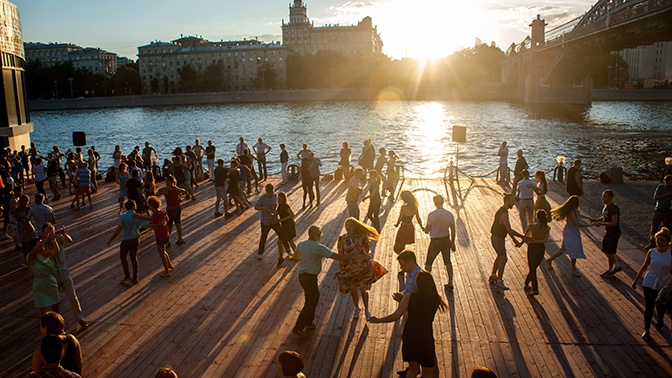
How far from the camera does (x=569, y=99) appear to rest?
102938mm

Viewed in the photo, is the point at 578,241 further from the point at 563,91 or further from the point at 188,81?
the point at 188,81

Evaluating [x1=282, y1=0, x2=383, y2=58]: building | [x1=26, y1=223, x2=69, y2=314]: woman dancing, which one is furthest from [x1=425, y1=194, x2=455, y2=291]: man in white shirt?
[x1=282, y1=0, x2=383, y2=58]: building

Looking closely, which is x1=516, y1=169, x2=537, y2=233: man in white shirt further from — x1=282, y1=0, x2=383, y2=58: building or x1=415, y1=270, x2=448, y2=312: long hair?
x1=282, y1=0, x2=383, y2=58: building

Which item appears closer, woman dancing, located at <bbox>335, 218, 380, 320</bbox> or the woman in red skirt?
woman dancing, located at <bbox>335, 218, 380, 320</bbox>

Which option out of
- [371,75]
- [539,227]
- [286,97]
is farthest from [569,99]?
[539,227]

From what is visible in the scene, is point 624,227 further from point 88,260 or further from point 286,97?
point 286,97

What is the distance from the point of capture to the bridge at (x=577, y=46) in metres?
47.5

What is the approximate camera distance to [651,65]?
16675cm

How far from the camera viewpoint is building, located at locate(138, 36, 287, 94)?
573 feet

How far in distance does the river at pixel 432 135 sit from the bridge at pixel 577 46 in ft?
23.8

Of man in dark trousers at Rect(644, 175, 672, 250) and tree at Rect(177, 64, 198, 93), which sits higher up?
tree at Rect(177, 64, 198, 93)

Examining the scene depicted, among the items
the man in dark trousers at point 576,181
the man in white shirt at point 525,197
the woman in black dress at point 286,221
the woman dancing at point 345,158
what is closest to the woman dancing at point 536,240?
the man in white shirt at point 525,197

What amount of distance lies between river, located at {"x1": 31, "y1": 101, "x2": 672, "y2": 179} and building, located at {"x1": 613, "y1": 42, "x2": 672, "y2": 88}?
76830mm

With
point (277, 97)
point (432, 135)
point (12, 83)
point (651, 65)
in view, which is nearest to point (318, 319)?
point (12, 83)
